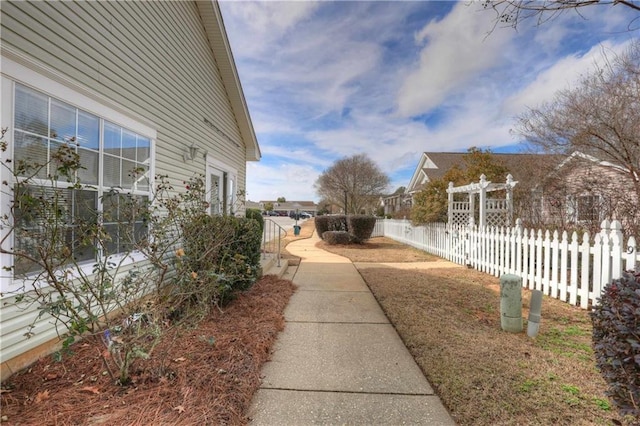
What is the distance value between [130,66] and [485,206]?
9691 mm

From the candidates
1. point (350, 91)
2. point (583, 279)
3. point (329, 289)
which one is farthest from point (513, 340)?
point (350, 91)

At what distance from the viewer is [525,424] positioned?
6.96 ft

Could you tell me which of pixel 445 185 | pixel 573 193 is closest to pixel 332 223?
pixel 445 185

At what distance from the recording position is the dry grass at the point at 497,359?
2270 mm

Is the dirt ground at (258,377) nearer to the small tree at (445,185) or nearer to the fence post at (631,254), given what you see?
the fence post at (631,254)

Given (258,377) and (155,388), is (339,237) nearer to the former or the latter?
(258,377)

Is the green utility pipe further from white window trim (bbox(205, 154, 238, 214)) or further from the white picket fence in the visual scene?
white window trim (bbox(205, 154, 238, 214))

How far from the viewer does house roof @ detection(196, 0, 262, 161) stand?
676 cm

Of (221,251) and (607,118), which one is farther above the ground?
(607,118)

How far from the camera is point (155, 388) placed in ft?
7.79

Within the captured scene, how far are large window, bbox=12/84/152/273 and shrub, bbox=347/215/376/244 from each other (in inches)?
403

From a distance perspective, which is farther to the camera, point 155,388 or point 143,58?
point 143,58

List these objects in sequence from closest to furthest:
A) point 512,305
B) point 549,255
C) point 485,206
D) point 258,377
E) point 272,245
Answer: point 258,377, point 512,305, point 549,255, point 485,206, point 272,245

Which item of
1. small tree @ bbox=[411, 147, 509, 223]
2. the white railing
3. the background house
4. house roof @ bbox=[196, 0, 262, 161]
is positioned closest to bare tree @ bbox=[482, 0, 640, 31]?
the background house
